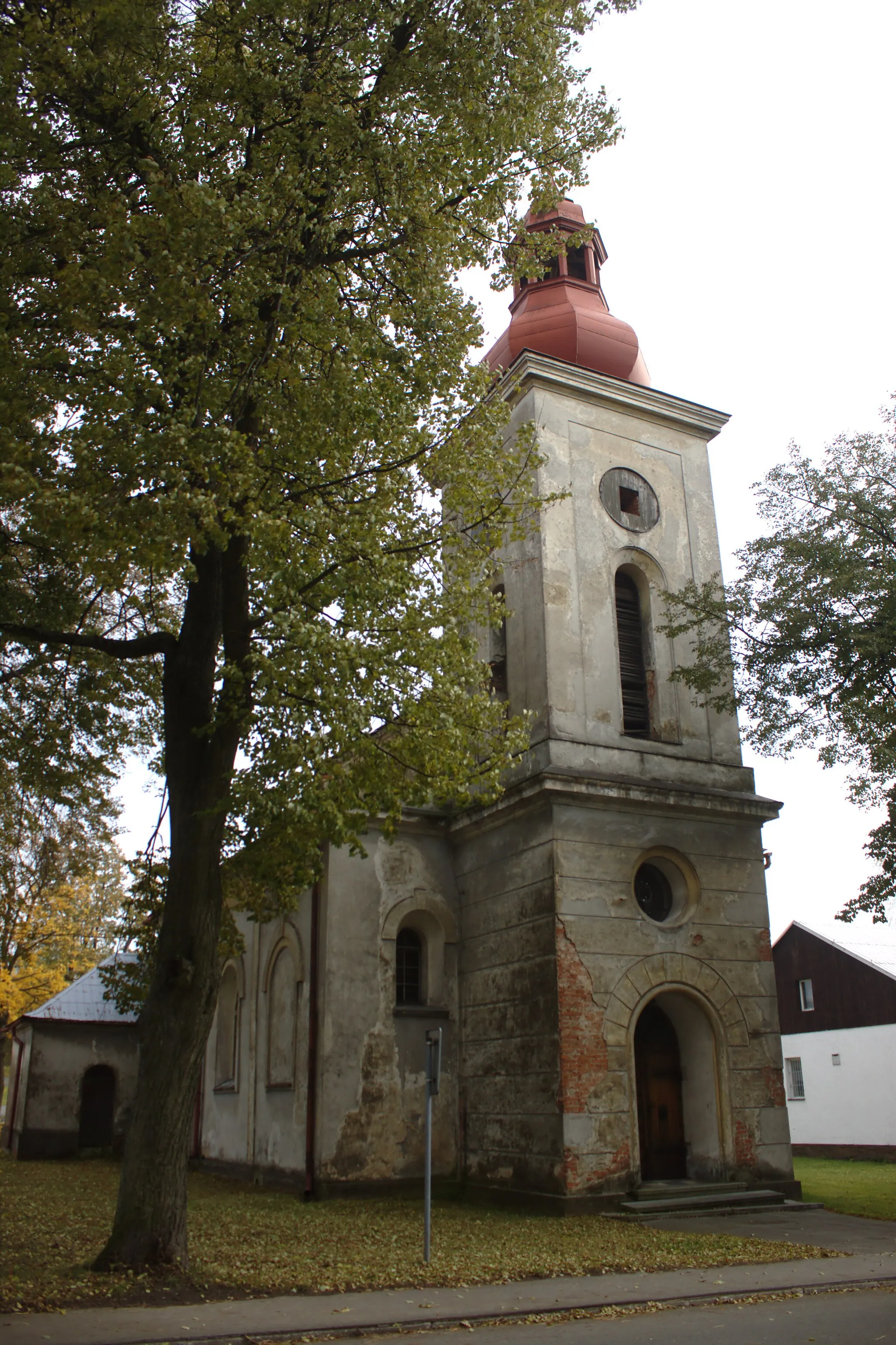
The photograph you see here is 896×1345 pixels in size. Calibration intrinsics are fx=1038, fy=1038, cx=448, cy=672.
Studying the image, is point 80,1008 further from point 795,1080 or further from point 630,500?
point 795,1080

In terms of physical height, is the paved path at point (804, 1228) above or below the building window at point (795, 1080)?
below

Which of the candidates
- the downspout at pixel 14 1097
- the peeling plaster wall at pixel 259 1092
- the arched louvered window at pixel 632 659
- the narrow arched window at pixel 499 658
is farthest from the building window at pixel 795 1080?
the downspout at pixel 14 1097

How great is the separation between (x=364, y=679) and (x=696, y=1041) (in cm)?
939

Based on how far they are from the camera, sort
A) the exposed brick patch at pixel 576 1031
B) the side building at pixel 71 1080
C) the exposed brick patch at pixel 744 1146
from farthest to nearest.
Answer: the side building at pixel 71 1080 → the exposed brick patch at pixel 744 1146 → the exposed brick patch at pixel 576 1031

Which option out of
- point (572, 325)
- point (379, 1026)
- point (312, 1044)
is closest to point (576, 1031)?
point (379, 1026)

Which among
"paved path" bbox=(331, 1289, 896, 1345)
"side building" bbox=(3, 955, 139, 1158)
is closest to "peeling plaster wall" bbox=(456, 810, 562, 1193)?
"paved path" bbox=(331, 1289, 896, 1345)

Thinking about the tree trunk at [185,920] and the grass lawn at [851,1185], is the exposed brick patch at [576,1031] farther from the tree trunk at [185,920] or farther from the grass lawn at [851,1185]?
the tree trunk at [185,920]

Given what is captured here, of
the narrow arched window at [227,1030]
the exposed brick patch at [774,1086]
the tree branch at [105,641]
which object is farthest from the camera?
the narrow arched window at [227,1030]

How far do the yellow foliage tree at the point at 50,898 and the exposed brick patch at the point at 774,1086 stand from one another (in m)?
11.1

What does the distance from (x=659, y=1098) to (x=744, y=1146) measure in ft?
→ 4.33

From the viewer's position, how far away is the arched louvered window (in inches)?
673

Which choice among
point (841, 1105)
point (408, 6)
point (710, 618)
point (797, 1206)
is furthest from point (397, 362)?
point (841, 1105)

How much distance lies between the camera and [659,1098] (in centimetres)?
1541

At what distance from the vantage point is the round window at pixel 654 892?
1597 cm
